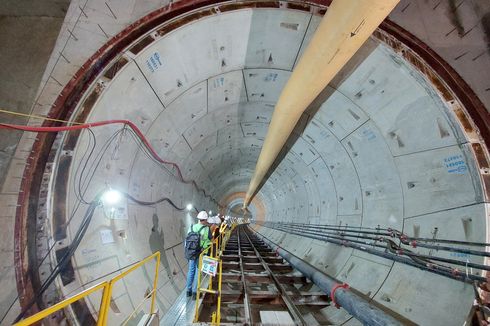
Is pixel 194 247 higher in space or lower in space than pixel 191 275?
higher

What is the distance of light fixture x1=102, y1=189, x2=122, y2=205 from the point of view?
13.4 feet

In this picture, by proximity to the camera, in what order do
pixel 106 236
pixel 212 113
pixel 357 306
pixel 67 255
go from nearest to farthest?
1. pixel 67 255
2. pixel 357 306
3. pixel 106 236
4. pixel 212 113

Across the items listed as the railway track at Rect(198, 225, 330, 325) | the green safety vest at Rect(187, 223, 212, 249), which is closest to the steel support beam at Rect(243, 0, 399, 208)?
the green safety vest at Rect(187, 223, 212, 249)

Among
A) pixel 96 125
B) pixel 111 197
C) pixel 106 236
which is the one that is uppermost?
pixel 96 125

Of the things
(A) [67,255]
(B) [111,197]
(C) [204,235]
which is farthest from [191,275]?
(A) [67,255]

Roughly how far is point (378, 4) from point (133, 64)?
11.1 feet

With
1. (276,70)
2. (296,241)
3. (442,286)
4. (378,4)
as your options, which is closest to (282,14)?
(276,70)

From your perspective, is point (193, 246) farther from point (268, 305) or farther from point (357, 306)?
point (357, 306)

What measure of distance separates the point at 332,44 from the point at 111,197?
420 cm

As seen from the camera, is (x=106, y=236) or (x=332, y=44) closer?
(x=332, y=44)

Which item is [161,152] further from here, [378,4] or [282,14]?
[378,4]

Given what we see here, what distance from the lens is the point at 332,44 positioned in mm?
3391

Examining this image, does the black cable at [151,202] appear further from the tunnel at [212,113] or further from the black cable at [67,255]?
the black cable at [67,255]

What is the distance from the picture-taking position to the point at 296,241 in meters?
10.9
